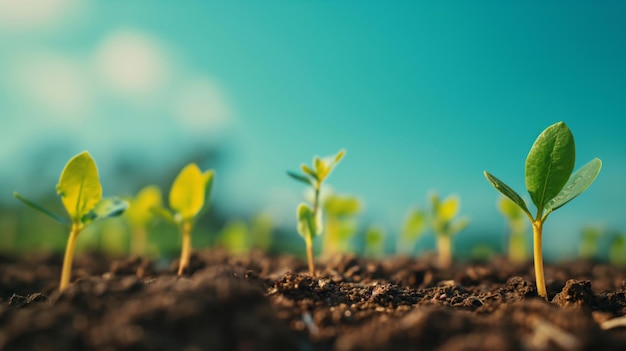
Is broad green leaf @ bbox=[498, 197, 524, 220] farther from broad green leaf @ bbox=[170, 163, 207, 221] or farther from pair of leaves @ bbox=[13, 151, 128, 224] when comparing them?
pair of leaves @ bbox=[13, 151, 128, 224]

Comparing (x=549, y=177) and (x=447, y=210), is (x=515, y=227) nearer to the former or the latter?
(x=447, y=210)

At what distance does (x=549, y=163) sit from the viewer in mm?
1528

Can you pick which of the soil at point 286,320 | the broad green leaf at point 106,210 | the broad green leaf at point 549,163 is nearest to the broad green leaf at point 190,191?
the broad green leaf at point 106,210

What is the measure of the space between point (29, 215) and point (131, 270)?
439cm

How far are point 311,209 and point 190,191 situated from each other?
535mm

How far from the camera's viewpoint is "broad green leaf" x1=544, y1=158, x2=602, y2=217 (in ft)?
4.94

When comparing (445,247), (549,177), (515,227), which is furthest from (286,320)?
(515,227)

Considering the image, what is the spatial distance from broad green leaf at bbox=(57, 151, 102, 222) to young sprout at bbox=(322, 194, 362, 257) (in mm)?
1653

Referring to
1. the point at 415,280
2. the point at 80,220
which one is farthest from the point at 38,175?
the point at 415,280

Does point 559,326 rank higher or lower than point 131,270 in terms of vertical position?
lower

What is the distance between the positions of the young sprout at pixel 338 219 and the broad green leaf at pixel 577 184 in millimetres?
1631

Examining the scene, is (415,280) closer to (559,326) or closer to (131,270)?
(559,326)

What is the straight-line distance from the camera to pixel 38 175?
19.2 ft

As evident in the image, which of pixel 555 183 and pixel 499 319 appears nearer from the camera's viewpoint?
pixel 499 319
